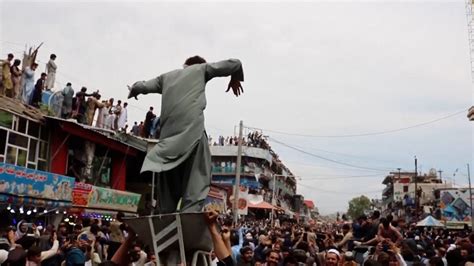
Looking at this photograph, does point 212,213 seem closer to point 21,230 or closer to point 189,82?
point 189,82

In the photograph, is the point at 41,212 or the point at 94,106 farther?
the point at 94,106

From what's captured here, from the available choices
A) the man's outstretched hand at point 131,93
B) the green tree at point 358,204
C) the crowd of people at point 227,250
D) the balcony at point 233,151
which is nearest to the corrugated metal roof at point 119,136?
the crowd of people at point 227,250

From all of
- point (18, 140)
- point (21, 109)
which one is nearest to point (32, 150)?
point (18, 140)

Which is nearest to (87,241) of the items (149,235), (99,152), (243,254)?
(243,254)

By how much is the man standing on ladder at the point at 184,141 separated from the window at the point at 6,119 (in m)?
11.2

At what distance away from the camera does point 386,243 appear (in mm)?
7352

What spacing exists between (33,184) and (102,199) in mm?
4226

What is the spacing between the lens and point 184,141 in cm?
513

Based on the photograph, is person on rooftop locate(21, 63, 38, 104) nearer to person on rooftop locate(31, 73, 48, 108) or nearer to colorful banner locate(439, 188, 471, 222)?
person on rooftop locate(31, 73, 48, 108)

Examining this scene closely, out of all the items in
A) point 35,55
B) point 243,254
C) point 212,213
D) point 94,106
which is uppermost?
point 35,55

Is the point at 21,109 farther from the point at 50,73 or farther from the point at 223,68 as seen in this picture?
the point at 223,68

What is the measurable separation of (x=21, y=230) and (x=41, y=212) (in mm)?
5656

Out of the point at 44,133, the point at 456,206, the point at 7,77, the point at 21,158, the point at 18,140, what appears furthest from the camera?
the point at 456,206

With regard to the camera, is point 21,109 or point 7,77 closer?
point 7,77
